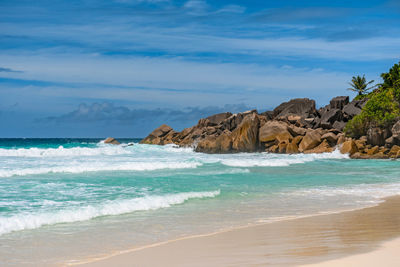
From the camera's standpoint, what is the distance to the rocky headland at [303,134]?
114 ft

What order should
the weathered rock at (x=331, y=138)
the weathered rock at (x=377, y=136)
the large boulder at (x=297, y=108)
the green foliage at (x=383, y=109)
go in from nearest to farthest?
the weathered rock at (x=377, y=136)
the green foliage at (x=383, y=109)
the weathered rock at (x=331, y=138)
the large boulder at (x=297, y=108)

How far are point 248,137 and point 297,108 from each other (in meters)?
12.0

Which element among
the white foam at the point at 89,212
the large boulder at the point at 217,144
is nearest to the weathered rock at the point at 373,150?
the large boulder at the point at 217,144

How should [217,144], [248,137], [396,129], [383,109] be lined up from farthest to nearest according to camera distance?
[217,144]
[248,137]
[383,109]
[396,129]

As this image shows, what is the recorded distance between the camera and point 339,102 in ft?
152

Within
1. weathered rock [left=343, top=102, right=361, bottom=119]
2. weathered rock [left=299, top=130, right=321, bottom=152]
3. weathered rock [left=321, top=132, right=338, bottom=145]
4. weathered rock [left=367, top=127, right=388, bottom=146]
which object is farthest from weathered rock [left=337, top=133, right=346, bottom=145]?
weathered rock [left=343, top=102, right=361, bottom=119]

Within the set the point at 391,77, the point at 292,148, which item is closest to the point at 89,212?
the point at 292,148

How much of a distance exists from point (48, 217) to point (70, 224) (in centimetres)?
61

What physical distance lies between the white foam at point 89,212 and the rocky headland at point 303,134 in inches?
993

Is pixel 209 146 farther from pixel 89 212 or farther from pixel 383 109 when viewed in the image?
pixel 89 212

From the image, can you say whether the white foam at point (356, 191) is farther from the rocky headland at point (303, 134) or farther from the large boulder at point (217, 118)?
the large boulder at point (217, 118)

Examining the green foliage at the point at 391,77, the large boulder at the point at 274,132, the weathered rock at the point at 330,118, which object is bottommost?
the large boulder at the point at 274,132

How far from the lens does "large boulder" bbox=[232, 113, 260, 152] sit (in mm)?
39781

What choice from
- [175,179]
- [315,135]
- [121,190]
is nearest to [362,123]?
[315,135]
